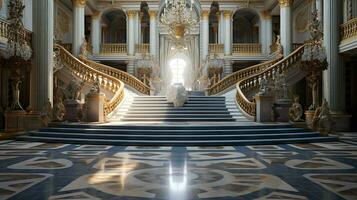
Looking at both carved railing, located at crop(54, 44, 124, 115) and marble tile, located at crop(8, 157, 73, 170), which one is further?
carved railing, located at crop(54, 44, 124, 115)

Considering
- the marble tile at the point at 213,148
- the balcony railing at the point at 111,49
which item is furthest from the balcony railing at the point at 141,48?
the marble tile at the point at 213,148

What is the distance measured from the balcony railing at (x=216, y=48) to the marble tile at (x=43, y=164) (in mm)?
21409

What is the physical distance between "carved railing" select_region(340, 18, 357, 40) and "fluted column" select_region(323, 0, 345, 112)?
0.70 feet

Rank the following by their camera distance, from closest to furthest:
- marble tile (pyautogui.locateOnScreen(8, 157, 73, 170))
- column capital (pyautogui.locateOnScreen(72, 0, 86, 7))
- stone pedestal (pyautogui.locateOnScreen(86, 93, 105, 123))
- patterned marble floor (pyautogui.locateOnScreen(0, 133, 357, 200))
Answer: patterned marble floor (pyautogui.locateOnScreen(0, 133, 357, 200)), marble tile (pyautogui.locateOnScreen(8, 157, 73, 170)), stone pedestal (pyautogui.locateOnScreen(86, 93, 105, 123)), column capital (pyautogui.locateOnScreen(72, 0, 86, 7))

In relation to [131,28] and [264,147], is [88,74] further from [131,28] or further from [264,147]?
[264,147]

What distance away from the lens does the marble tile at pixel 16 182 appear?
183 inches

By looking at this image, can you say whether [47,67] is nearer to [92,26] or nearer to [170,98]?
[170,98]

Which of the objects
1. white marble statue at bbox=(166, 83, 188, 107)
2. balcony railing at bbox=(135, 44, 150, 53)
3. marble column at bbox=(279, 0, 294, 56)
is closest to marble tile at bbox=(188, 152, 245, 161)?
white marble statue at bbox=(166, 83, 188, 107)

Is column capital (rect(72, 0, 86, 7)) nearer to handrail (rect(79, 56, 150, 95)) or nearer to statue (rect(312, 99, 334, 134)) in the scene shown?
handrail (rect(79, 56, 150, 95))

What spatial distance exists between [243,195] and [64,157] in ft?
15.2

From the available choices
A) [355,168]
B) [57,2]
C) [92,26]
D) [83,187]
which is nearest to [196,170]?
[83,187]

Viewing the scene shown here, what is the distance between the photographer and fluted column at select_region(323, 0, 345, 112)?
50.6ft

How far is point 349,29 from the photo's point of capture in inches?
597

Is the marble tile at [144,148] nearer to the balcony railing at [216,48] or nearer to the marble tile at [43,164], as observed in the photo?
the marble tile at [43,164]
